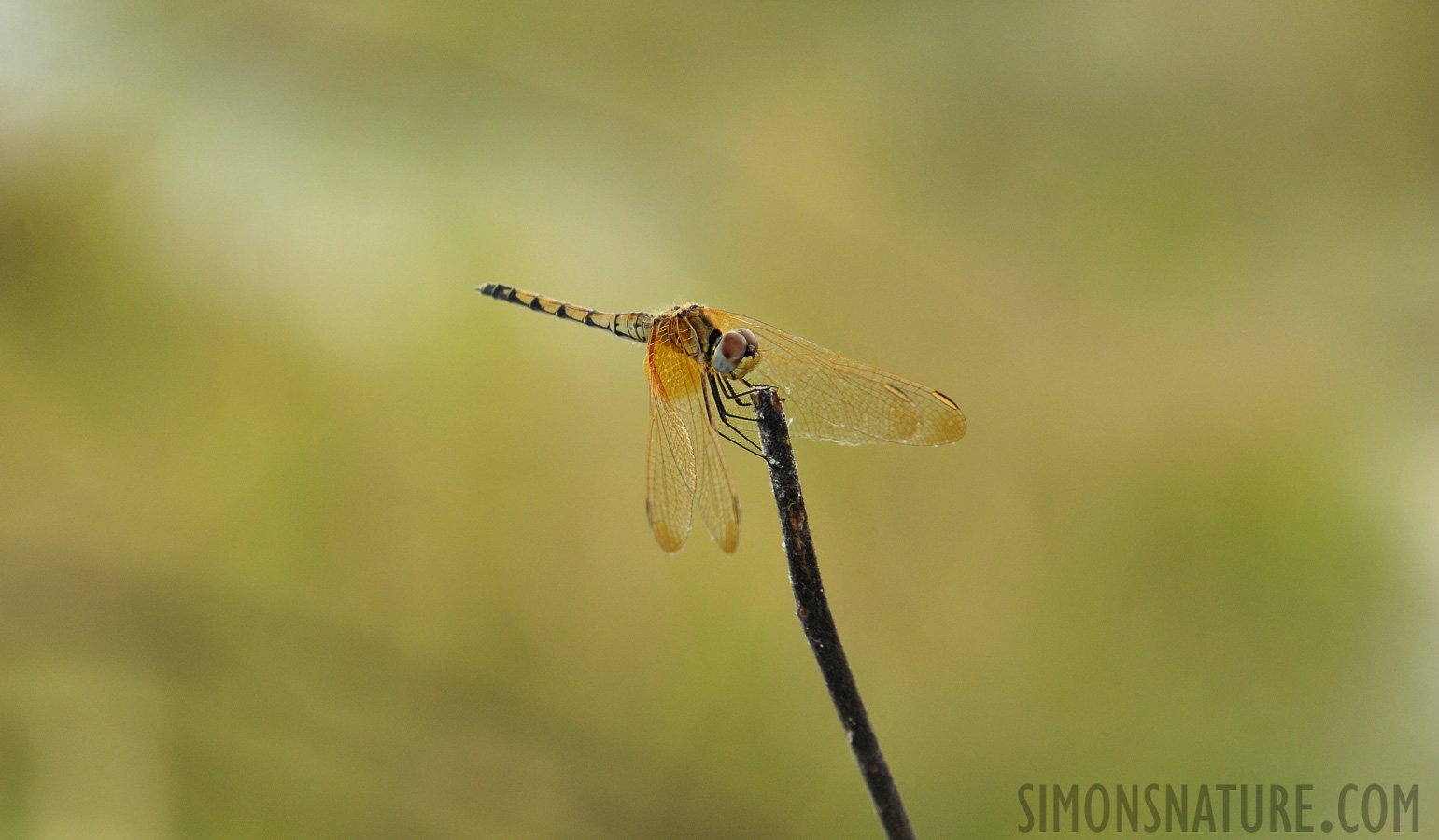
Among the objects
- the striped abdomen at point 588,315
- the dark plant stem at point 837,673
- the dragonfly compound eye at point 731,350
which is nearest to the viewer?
the dark plant stem at point 837,673

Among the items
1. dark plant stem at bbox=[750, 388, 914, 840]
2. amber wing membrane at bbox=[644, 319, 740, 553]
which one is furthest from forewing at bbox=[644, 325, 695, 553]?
dark plant stem at bbox=[750, 388, 914, 840]

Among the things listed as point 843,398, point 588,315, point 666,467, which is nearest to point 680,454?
point 666,467

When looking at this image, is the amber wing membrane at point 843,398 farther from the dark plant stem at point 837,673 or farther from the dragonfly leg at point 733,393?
the dark plant stem at point 837,673

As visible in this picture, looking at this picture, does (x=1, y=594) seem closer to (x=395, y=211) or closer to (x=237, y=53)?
(x=395, y=211)

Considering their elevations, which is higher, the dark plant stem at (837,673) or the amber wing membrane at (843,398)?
the amber wing membrane at (843,398)

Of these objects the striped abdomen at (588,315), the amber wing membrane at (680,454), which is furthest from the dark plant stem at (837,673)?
the striped abdomen at (588,315)

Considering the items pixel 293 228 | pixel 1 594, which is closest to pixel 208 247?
pixel 293 228

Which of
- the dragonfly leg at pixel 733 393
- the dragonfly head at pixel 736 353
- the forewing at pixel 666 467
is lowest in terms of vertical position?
the forewing at pixel 666 467

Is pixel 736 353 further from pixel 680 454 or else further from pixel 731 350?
pixel 680 454
